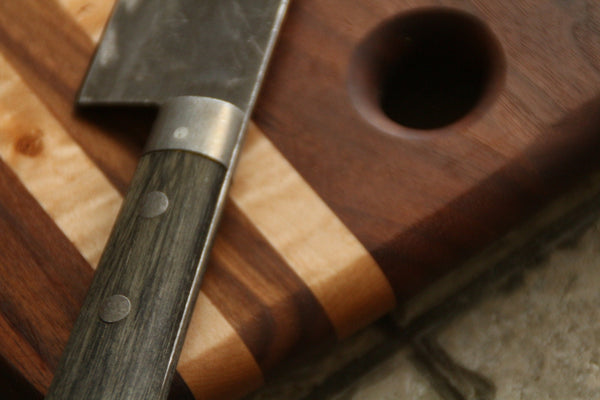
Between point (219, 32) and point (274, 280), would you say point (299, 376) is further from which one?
point (219, 32)

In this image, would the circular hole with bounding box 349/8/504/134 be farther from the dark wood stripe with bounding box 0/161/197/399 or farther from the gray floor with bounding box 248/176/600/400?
the dark wood stripe with bounding box 0/161/197/399

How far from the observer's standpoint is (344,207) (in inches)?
20.0

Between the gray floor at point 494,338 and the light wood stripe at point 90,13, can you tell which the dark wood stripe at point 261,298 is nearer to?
the gray floor at point 494,338

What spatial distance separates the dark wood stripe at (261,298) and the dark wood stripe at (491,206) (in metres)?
0.07

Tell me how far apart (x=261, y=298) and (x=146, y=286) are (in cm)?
9

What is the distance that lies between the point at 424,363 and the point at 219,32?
0.33 m

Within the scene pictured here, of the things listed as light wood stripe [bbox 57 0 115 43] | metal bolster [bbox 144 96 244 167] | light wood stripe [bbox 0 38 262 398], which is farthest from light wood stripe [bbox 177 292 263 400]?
light wood stripe [bbox 57 0 115 43]

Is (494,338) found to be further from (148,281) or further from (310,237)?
(148,281)

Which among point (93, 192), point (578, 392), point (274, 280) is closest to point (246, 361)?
point (274, 280)

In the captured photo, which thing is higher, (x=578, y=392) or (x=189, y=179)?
(x=189, y=179)

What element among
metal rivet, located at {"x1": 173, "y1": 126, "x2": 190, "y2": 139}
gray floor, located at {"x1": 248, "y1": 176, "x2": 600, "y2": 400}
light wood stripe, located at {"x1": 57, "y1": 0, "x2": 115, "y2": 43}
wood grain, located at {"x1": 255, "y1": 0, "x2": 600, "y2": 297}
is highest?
light wood stripe, located at {"x1": 57, "y1": 0, "x2": 115, "y2": 43}

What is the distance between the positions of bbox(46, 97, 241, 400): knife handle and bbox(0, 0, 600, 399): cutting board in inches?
1.5

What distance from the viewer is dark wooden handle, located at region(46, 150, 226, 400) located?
405 mm

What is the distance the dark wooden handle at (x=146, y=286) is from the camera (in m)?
0.40
